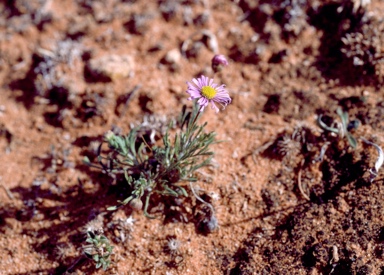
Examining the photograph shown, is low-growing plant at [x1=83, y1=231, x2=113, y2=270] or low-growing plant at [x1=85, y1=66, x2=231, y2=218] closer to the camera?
low-growing plant at [x1=83, y1=231, x2=113, y2=270]

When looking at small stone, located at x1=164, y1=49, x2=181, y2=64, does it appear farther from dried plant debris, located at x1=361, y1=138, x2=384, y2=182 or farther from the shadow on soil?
dried plant debris, located at x1=361, y1=138, x2=384, y2=182

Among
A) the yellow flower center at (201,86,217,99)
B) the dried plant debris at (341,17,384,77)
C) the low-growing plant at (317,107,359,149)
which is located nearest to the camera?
the yellow flower center at (201,86,217,99)

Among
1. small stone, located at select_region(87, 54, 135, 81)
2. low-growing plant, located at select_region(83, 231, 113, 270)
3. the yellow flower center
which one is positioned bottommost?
low-growing plant, located at select_region(83, 231, 113, 270)

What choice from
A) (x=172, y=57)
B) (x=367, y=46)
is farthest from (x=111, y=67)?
(x=367, y=46)

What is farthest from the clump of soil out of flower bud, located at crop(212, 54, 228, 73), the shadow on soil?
flower bud, located at crop(212, 54, 228, 73)

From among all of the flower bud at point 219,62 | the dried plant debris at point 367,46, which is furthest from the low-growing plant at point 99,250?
the dried plant debris at point 367,46

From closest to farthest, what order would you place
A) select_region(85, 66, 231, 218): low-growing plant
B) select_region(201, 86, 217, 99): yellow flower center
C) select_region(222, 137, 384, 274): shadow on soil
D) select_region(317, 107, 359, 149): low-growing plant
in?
select_region(201, 86, 217, 99): yellow flower center, select_region(222, 137, 384, 274): shadow on soil, select_region(85, 66, 231, 218): low-growing plant, select_region(317, 107, 359, 149): low-growing plant
